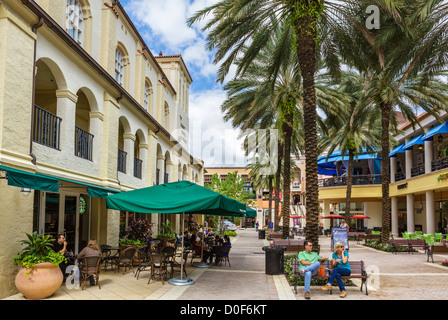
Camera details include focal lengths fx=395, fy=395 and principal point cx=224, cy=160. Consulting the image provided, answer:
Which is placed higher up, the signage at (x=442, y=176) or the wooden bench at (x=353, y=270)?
the signage at (x=442, y=176)

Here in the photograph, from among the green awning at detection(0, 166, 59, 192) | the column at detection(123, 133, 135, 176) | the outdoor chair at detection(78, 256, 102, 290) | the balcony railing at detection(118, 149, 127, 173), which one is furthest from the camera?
the column at detection(123, 133, 135, 176)

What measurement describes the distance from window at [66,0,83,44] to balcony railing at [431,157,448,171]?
24.6 meters

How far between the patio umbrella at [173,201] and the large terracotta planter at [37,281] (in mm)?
2521

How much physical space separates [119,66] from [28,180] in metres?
11.3

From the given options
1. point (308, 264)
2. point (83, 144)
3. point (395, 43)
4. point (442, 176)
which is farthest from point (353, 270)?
point (442, 176)

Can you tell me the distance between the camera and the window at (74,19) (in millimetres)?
13461

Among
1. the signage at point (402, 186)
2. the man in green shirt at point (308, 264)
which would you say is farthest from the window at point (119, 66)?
the signage at point (402, 186)

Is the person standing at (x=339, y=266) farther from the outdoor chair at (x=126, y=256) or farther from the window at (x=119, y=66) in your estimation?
the window at (x=119, y=66)

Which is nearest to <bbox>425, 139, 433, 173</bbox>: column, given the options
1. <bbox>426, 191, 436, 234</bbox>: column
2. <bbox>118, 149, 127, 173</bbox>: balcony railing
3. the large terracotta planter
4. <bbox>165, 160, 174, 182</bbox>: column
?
<bbox>426, 191, 436, 234</bbox>: column

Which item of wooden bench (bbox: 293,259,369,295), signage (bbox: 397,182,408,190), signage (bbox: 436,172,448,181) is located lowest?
wooden bench (bbox: 293,259,369,295)

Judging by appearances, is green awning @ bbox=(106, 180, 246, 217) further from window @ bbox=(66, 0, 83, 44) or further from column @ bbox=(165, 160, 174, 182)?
column @ bbox=(165, 160, 174, 182)

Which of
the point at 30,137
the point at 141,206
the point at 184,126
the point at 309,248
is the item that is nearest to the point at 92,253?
the point at 141,206

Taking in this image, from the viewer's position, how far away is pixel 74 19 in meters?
13.9

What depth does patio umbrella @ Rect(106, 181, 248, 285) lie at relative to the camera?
10273 mm
